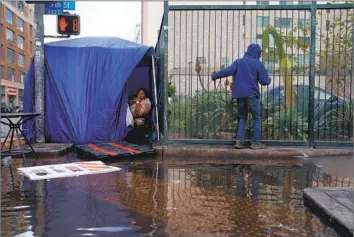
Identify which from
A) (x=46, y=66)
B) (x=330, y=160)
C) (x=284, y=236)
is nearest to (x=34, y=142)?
(x=46, y=66)

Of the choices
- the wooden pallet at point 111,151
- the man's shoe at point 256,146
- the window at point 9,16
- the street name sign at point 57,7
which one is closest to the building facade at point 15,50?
the window at point 9,16

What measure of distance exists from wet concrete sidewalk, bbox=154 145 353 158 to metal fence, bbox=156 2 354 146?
12.2 inches

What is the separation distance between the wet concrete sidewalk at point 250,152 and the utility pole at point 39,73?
2.95 metres

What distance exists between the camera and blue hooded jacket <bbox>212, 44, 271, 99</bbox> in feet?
24.0

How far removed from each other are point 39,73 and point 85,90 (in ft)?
3.49

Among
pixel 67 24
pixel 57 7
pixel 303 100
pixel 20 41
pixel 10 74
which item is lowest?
pixel 303 100

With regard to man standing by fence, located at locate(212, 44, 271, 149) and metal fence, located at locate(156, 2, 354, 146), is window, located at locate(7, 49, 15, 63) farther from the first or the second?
man standing by fence, located at locate(212, 44, 271, 149)

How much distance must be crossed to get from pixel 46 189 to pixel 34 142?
171 inches

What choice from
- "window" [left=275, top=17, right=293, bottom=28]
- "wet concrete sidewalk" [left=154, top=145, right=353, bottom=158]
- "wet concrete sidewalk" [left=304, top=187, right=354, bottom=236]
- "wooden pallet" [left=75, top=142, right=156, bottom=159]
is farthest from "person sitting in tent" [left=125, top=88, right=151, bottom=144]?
"wet concrete sidewalk" [left=304, top=187, right=354, bottom=236]

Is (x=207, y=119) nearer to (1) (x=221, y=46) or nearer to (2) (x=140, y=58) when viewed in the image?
(1) (x=221, y=46)

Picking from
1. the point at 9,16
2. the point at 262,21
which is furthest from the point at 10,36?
the point at 262,21

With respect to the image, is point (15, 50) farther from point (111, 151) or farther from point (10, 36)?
point (111, 151)

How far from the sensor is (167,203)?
4.20 m

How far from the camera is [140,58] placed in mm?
9102
